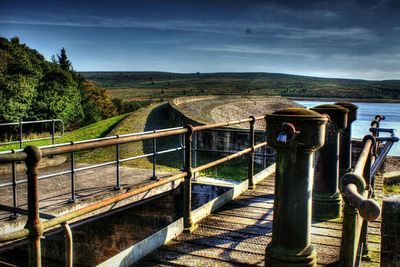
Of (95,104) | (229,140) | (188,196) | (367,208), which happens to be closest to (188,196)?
(188,196)

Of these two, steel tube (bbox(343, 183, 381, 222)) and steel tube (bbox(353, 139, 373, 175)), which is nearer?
steel tube (bbox(343, 183, 381, 222))

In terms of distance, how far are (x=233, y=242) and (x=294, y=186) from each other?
132 cm

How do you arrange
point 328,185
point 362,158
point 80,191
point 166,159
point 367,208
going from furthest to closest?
point 166,159, point 80,191, point 328,185, point 362,158, point 367,208

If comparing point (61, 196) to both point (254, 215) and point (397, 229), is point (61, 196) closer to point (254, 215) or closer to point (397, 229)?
point (254, 215)

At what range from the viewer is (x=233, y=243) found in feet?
13.0

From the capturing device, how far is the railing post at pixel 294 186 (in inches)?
113

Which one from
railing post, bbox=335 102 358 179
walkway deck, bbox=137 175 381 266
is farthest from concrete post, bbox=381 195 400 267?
railing post, bbox=335 102 358 179

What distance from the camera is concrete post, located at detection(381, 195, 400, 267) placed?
1.98 m

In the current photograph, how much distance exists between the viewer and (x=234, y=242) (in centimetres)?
398

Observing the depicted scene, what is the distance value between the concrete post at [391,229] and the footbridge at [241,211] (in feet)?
0.54

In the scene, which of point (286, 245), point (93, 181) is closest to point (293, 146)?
point (286, 245)

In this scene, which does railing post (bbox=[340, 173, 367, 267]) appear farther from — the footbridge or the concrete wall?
the concrete wall

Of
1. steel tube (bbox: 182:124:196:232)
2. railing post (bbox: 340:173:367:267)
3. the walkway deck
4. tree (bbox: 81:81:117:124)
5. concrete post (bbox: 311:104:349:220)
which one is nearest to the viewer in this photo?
railing post (bbox: 340:173:367:267)

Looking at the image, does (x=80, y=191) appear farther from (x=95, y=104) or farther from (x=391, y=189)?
(x=95, y=104)
